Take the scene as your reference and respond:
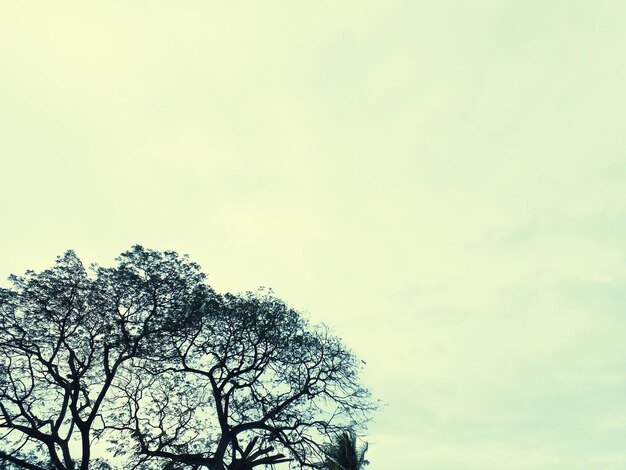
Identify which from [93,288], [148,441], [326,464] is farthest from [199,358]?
[326,464]

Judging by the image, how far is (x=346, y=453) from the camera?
87.9ft

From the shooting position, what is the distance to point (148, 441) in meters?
24.9

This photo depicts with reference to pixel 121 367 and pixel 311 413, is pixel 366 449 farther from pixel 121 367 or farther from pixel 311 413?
pixel 121 367

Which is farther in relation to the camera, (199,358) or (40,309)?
(199,358)

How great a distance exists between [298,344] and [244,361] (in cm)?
268

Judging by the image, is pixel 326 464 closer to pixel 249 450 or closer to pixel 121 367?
pixel 249 450

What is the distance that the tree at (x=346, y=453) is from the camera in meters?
25.7

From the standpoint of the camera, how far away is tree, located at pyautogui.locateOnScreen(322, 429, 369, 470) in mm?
25677

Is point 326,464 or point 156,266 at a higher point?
point 156,266

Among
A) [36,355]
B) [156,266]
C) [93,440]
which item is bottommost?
[93,440]

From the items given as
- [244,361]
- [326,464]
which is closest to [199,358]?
[244,361]

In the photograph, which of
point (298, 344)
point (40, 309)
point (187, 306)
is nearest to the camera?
point (40, 309)

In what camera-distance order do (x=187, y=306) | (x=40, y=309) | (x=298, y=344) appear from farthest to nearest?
(x=298, y=344)
(x=187, y=306)
(x=40, y=309)

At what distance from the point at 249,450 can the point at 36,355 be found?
10.2 metres
